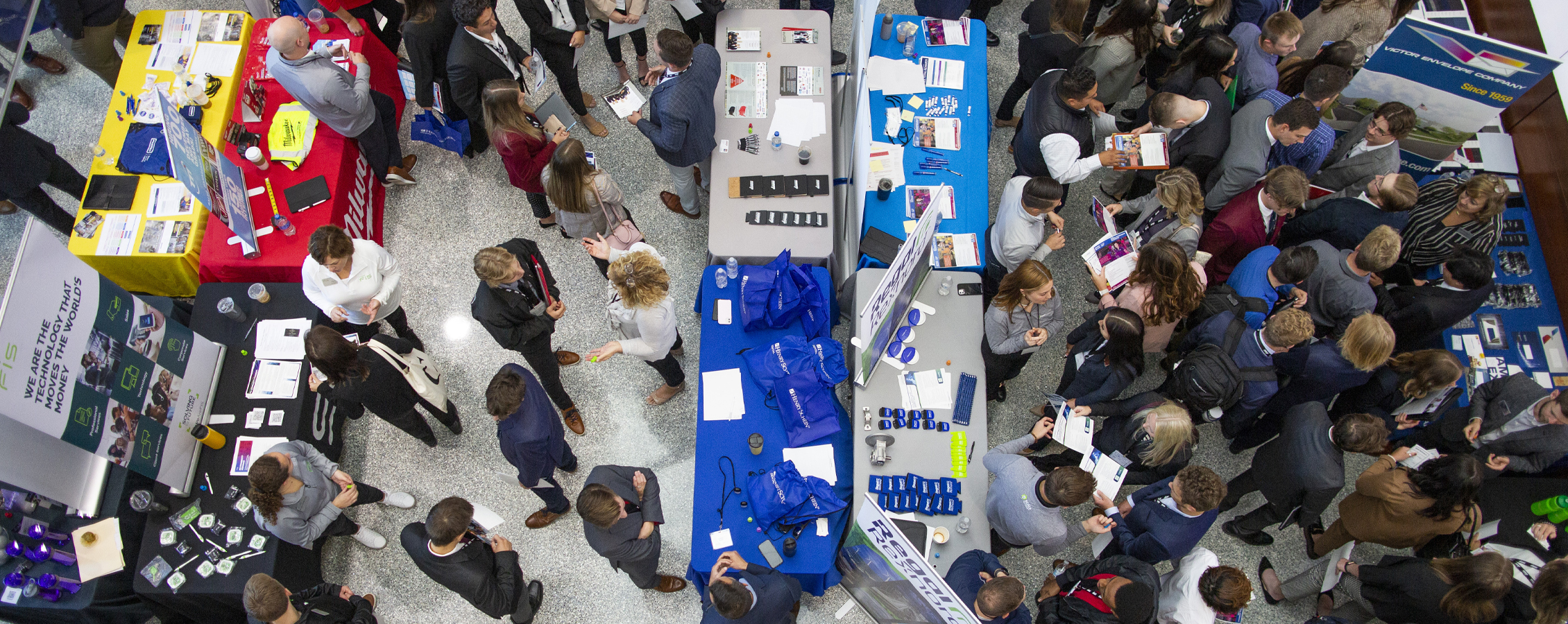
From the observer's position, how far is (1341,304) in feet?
15.6

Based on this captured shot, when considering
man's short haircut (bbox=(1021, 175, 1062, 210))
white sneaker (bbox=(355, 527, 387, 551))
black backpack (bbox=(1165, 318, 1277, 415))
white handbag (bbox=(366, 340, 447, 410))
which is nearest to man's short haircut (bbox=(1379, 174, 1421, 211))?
black backpack (bbox=(1165, 318, 1277, 415))

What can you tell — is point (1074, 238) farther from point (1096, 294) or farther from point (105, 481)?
point (105, 481)

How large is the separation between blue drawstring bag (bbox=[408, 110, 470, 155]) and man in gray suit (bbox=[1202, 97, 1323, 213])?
5.74 m

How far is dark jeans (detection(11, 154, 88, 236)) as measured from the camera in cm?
567

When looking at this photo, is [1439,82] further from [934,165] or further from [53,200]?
[53,200]

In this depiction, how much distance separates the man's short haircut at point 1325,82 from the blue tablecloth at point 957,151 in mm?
2126

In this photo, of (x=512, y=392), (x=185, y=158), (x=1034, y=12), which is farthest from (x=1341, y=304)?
(x=185, y=158)

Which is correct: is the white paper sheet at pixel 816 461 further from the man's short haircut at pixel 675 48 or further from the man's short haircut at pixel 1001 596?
the man's short haircut at pixel 675 48

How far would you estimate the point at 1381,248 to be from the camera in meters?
4.47

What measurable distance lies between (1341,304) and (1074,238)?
2.04 metres

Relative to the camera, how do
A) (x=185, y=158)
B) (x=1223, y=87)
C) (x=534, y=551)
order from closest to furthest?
(x=185, y=158) → (x=534, y=551) → (x=1223, y=87)

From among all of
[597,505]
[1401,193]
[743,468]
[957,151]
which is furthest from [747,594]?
[1401,193]

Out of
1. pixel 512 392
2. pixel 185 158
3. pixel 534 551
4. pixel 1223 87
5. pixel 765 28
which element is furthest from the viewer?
pixel 765 28

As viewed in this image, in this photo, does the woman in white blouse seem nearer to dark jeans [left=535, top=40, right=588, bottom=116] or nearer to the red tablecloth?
the red tablecloth
